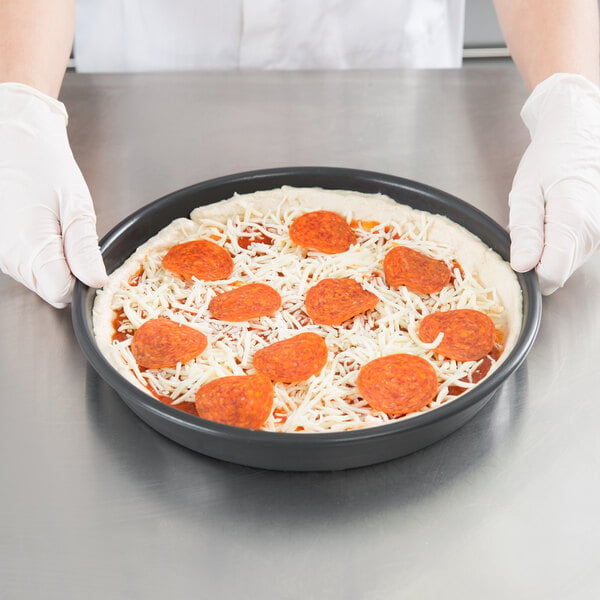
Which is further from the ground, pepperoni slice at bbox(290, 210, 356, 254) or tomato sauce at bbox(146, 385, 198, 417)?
pepperoni slice at bbox(290, 210, 356, 254)

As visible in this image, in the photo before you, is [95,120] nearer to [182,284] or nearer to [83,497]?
[182,284]

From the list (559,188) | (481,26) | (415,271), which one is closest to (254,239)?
(415,271)

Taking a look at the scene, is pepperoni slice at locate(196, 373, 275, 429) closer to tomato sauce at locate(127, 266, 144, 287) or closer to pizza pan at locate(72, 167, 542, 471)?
pizza pan at locate(72, 167, 542, 471)

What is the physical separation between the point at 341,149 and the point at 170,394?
3.52 ft

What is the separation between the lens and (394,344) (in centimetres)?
148

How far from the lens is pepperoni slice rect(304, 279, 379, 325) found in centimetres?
154

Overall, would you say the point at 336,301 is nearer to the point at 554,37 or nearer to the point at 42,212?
the point at 42,212

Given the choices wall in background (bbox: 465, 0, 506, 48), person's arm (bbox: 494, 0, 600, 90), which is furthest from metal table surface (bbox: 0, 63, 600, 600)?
wall in background (bbox: 465, 0, 506, 48)

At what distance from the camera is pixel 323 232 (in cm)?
175

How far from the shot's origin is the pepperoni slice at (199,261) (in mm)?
1663

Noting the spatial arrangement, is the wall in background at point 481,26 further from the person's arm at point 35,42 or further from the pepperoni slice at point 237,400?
the pepperoni slice at point 237,400

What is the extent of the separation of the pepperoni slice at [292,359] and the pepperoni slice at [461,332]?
8.1 inches

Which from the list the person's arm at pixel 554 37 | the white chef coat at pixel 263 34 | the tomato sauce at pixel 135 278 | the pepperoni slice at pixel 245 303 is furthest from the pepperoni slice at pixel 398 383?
the white chef coat at pixel 263 34

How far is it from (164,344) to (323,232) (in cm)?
48
